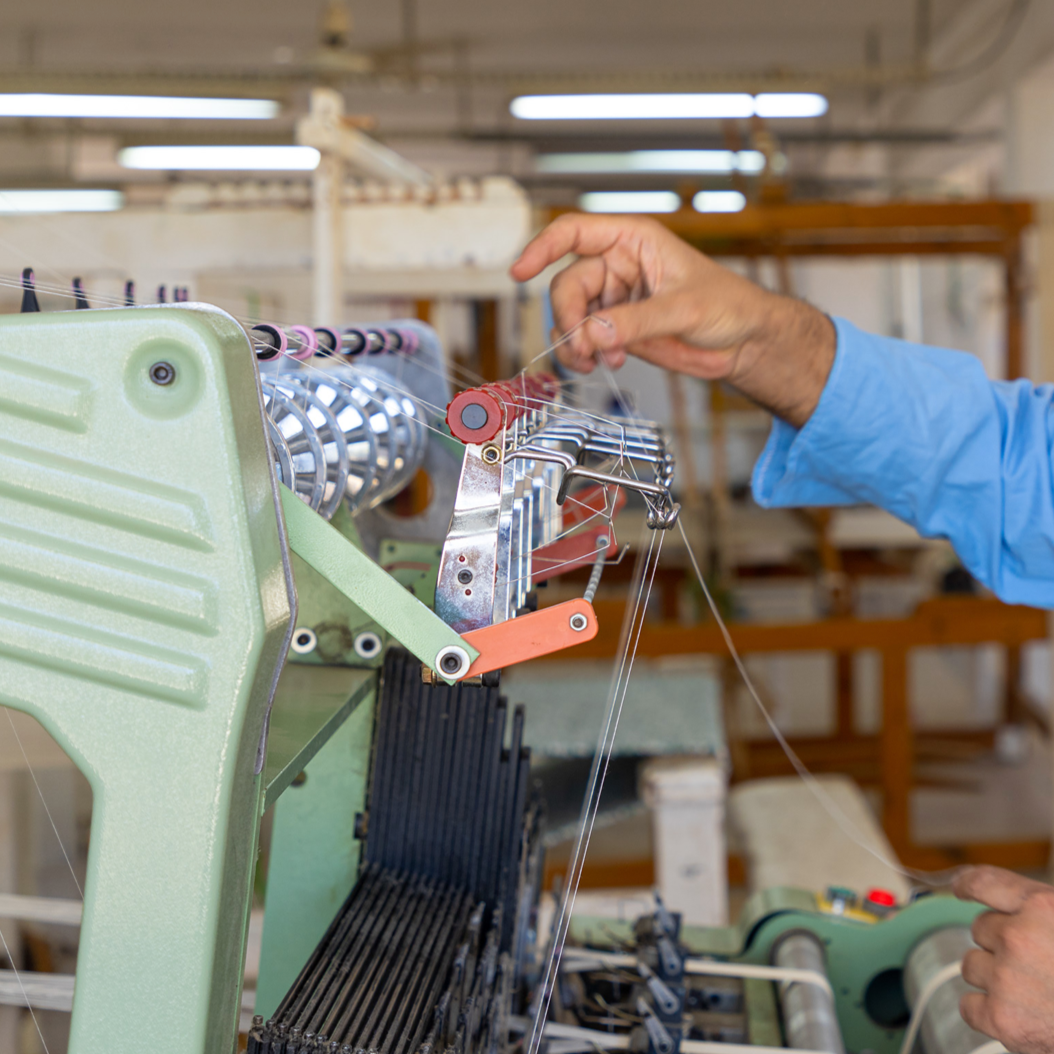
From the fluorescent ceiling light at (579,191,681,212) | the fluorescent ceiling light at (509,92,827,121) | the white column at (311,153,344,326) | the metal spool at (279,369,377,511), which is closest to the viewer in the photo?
the metal spool at (279,369,377,511)

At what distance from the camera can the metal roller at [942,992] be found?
3.05 feet

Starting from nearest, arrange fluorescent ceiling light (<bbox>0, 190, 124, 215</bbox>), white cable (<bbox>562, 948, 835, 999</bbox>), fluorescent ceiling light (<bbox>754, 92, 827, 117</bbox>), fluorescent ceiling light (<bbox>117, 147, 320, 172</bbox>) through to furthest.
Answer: white cable (<bbox>562, 948, 835, 999</bbox>) < fluorescent ceiling light (<bbox>754, 92, 827, 117</bbox>) < fluorescent ceiling light (<bbox>117, 147, 320, 172</bbox>) < fluorescent ceiling light (<bbox>0, 190, 124, 215</bbox>)

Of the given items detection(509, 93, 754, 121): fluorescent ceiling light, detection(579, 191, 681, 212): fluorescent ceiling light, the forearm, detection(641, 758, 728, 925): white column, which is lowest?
detection(641, 758, 728, 925): white column

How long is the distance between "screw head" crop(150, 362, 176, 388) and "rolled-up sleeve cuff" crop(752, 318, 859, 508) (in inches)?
33.4

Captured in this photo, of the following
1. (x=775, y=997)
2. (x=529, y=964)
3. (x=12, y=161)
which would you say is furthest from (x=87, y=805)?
(x=12, y=161)

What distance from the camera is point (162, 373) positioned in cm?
50

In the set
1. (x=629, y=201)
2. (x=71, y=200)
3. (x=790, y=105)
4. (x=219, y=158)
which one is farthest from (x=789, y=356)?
(x=629, y=201)

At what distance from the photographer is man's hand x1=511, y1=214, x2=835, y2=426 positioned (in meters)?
1.07

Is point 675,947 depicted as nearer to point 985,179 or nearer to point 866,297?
point 985,179

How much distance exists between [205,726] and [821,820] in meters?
2.05

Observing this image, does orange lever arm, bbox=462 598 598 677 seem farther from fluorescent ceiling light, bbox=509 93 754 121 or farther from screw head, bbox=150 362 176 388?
fluorescent ceiling light, bbox=509 93 754 121

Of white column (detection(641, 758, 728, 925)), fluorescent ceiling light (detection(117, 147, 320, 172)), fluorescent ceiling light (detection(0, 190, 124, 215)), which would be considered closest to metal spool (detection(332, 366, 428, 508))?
white column (detection(641, 758, 728, 925))

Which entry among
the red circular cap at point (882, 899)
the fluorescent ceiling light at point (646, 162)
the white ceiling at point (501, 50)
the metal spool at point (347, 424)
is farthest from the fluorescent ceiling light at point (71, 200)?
the red circular cap at point (882, 899)

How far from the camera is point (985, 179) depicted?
22.3 ft
